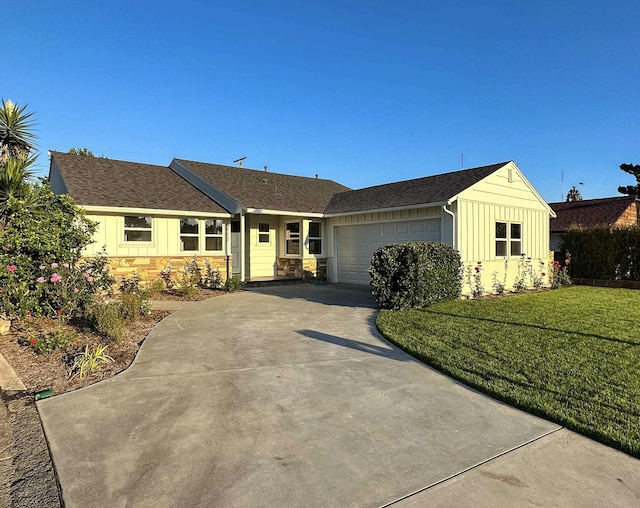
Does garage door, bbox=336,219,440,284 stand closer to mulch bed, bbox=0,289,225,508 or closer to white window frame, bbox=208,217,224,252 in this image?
white window frame, bbox=208,217,224,252

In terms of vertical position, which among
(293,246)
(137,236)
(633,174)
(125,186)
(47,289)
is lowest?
(47,289)

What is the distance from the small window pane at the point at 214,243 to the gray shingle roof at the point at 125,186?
1.03 meters

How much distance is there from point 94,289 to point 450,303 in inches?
326

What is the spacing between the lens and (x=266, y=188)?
1739 cm

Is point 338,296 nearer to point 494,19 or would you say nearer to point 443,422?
point 443,422

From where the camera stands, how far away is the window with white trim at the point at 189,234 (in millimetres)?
13522

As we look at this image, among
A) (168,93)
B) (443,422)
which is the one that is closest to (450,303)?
(443,422)

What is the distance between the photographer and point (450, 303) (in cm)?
1045

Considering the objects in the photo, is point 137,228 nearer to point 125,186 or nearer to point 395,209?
point 125,186

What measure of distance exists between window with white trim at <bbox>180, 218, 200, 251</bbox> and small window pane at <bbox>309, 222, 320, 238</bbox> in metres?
4.49

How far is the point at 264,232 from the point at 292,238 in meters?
1.23

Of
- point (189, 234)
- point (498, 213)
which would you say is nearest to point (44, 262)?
point (189, 234)

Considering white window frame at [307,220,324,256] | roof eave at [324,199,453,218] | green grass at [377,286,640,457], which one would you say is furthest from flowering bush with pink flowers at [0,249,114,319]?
white window frame at [307,220,324,256]

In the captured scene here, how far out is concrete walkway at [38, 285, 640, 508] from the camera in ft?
8.50
